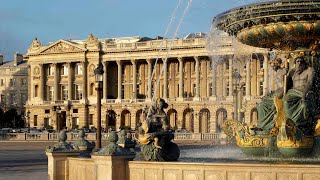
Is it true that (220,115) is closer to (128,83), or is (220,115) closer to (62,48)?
(128,83)

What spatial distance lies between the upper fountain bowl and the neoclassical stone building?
76853 millimetres

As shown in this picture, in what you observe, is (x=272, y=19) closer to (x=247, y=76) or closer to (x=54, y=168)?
(x=54, y=168)

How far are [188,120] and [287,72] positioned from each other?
86.1m

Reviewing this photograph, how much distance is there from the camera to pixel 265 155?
1536 cm

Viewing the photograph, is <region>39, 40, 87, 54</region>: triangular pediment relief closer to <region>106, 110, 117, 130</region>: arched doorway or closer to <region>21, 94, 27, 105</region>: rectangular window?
<region>106, 110, 117, 130</region>: arched doorway

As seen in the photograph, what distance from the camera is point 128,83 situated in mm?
107625

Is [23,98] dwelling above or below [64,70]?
below

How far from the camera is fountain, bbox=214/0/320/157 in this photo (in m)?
14.4

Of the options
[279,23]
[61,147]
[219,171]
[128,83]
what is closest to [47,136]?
[128,83]

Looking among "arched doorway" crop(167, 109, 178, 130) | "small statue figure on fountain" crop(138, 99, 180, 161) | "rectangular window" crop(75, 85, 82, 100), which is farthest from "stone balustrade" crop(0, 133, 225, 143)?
"small statue figure on fountain" crop(138, 99, 180, 161)

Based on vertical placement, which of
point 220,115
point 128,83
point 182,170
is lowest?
point 220,115

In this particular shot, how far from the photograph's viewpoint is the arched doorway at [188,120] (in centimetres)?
9906

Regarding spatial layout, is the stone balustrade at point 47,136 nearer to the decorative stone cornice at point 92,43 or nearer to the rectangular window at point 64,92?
the decorative stone cornice at point 92,43

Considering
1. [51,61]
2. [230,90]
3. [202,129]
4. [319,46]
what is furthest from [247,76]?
[319,46]
